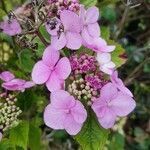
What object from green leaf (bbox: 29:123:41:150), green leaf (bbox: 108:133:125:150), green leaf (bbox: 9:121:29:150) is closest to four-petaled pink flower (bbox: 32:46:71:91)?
green leaf (bbox: 9:121:29:150)

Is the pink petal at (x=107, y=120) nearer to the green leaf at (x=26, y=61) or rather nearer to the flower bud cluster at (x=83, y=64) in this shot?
the flower bud cluster at (x=83, y=64)

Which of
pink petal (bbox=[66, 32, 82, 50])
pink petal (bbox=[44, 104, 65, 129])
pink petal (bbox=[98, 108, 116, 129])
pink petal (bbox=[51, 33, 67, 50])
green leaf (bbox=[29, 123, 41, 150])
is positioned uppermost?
pink petal (bbox=[51, 33, 67, 50])

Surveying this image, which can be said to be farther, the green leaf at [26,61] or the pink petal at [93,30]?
the green leaf at [26,61]

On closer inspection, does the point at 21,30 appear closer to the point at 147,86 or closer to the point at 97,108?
the point at 97,108

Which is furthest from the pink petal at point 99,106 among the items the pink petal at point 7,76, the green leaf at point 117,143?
the green leaf at point 117,143

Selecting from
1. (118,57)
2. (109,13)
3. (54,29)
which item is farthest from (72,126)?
(109,13)

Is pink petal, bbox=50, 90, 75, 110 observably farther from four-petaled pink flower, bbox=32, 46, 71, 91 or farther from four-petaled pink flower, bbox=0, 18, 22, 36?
four-petaled pink flower, bbox=0, 18, 22, 36

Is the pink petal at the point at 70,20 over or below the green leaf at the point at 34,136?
over
